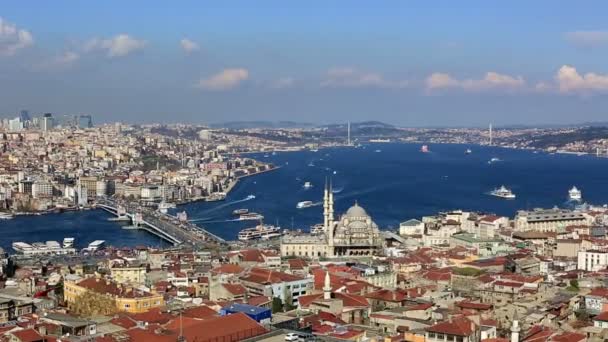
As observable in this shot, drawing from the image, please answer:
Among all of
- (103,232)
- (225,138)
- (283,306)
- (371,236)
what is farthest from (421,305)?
(225,138)

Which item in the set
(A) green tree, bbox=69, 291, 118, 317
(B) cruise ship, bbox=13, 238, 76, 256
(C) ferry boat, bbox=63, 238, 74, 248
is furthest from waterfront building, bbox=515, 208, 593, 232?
(A) green tree, bbox=69, 291, 118, 317

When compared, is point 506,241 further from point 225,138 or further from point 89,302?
point 225,138

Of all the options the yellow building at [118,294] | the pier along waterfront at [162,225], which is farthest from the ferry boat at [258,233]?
the yellow building at [118,294]

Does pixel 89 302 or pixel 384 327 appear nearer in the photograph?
pixel 384 327

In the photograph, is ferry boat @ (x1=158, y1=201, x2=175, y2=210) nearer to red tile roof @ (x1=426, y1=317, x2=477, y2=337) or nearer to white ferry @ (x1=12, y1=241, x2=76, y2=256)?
white ferry @ (x1=12, y1=241, x2=76, y2=256)

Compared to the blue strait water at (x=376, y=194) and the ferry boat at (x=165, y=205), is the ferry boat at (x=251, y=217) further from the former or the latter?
the ferry boat at (x=165, y=205)

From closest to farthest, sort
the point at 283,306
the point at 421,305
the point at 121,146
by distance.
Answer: the point at 421,305 → the point at 283,306 → the point at 121,146

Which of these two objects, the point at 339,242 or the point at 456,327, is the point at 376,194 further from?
the point at 456,327
